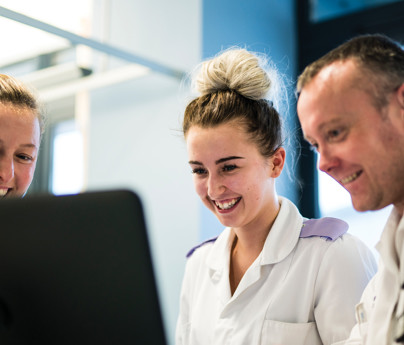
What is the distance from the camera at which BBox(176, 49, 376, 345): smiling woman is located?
1289 mm

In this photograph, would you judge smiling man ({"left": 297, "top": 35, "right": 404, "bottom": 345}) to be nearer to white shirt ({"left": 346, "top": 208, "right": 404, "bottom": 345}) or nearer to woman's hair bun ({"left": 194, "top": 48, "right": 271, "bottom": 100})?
white shirt ({"left": 346, "top": 208, "right": 404, "bottom": 345})

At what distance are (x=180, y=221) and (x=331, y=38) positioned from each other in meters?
1.38

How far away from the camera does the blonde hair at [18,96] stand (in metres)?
1.40

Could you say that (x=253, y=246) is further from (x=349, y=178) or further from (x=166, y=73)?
(x=166, y=73)

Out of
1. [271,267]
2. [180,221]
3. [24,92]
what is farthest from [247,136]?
[180,221]

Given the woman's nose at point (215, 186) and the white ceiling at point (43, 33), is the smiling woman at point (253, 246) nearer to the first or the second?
the woman's nose at point (215, 186)

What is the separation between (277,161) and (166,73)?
1261mm

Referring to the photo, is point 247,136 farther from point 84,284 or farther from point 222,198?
point 84,284

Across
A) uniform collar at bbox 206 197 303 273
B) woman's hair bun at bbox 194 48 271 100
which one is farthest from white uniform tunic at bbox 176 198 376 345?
woman's hair bun at bbox 194 48 271 100

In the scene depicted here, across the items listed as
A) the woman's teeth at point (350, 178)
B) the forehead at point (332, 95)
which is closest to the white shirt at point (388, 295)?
→ the woman's teeth at point (350, 178)

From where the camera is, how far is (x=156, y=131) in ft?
9.25

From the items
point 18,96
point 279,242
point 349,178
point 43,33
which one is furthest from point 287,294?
point 43,33

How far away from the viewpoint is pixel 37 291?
0.63 m

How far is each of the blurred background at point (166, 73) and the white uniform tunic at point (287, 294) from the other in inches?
43.6
